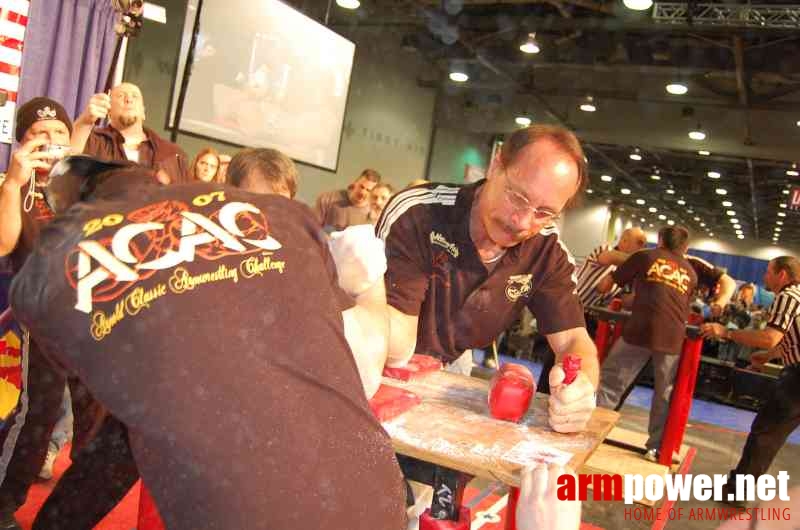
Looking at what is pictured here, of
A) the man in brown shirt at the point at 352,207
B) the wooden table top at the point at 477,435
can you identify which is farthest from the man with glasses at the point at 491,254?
the man in brown shirt at the point at 352,207

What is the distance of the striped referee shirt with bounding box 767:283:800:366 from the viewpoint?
4441 millimetres

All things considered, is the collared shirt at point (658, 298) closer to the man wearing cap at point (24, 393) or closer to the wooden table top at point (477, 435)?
the wooden table top at point (477, 435)

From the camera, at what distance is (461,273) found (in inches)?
91.4

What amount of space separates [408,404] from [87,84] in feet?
11.4

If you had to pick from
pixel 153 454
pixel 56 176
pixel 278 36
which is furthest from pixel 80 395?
pixel 278 36

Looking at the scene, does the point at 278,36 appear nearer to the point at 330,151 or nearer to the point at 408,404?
the point at 330,151

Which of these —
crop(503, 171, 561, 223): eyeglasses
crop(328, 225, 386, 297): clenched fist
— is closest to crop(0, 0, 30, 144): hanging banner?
crop(503, 171, 561, 223): eyeglasses

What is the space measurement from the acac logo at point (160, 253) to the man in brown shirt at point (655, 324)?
476cm

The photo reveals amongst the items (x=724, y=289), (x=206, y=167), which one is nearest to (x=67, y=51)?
(x=206, y=167)

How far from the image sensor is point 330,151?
8.56 m

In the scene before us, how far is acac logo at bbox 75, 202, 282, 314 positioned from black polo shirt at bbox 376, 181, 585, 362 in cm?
125

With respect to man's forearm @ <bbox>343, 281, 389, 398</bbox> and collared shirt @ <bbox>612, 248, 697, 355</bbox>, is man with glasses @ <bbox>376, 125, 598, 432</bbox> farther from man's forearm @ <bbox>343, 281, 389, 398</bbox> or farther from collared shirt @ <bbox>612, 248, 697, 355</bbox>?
collared shirt @ <bbox>612, 248, 697, 355</bbox>

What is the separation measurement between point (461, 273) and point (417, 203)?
28 centimetres

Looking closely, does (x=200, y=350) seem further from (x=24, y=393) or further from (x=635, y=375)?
(x=635, y=375)
